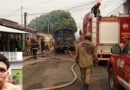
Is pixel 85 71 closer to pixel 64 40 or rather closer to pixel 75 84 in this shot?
pixel 75 84

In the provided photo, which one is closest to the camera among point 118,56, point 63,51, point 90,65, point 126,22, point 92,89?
point 118,56

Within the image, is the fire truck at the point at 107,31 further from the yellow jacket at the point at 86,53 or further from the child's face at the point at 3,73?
the child's face at the point at 3,73

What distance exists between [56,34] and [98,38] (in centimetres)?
2039

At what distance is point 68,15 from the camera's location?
11600cm

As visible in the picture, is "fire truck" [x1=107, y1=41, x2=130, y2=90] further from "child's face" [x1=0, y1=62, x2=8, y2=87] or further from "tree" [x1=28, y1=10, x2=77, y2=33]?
"tree" [x1=28, y1=10, x2=77, y2=33]

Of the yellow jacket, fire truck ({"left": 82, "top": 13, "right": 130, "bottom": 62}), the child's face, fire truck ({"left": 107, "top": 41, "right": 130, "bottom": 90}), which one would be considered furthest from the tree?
the child's face

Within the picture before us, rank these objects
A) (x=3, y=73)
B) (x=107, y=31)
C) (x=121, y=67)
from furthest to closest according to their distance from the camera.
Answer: (x=107, y=31) → (x=121, y=67) → (x=3, y=73)

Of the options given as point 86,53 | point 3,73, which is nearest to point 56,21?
point 86,53

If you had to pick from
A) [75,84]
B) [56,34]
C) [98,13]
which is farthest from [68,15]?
[75,84]

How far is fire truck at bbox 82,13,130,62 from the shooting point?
20688 millimetres

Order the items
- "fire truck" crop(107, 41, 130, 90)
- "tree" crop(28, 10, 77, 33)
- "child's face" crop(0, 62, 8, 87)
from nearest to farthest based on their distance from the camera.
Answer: "child's face" crop(0, 62, 8, 87) → "fire truck" crop(107, 41, 130, 90) → "tree" crop(28, 10, 77, 33)

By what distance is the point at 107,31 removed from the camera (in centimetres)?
2088

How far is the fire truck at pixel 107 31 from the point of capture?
67.9 ft

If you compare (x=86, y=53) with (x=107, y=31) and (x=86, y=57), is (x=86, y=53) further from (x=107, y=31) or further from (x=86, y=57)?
(x=107, y=31)
